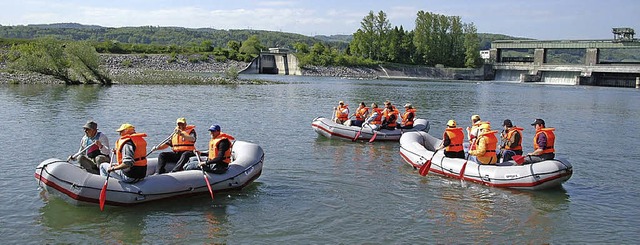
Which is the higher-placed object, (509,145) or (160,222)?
(509,145)

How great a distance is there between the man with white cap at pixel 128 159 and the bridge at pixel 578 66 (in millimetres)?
84573

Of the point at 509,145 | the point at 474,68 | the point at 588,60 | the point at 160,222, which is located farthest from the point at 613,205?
the point at 474,68

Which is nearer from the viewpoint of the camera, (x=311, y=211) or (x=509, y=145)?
(x=311, y=211)

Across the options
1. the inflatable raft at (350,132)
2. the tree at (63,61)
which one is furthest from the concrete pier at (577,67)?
the inflatable raft at (350,132)

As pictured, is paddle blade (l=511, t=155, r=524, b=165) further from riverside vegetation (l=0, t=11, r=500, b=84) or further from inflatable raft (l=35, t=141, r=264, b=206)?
riverside vegetation (l=0, t=11, r=500, b=84)

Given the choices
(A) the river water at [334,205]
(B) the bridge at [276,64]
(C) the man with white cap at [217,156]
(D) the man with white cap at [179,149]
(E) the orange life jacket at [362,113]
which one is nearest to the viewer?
(A) the river water at [334,205]

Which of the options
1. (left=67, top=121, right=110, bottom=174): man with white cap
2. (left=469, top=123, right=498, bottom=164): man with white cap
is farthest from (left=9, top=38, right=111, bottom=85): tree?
(left=469, top=123, right=498, bottom=164): man with white cap

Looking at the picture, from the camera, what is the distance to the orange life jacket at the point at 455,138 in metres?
15.1

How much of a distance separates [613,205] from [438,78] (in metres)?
100

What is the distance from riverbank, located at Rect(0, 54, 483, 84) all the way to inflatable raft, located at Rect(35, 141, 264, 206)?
43031 millimetres

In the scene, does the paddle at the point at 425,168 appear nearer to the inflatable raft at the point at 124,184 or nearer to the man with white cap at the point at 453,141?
the man with white cap at the point at 453,141

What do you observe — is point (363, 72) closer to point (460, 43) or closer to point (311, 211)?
point (460, 43)

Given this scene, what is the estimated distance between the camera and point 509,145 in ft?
48.4

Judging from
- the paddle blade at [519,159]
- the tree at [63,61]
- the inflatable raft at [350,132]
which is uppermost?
the tree at [63,61]
